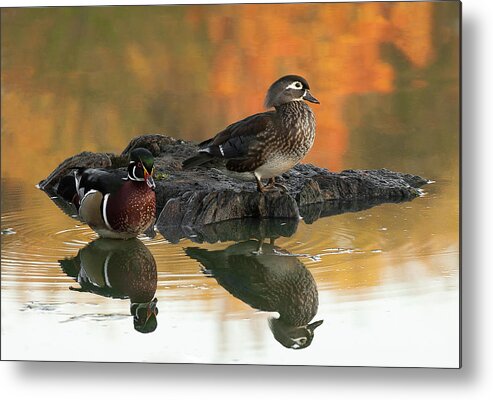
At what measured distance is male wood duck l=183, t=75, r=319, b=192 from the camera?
5.31 meters

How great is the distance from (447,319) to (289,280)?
2.13ft

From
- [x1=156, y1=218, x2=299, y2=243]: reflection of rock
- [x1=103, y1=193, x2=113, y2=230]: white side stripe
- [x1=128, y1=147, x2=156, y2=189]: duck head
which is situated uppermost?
[x1=128, y1=147, x2=156, y2=189]: duck head

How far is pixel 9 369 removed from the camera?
4578 mm

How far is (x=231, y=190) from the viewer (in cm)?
548

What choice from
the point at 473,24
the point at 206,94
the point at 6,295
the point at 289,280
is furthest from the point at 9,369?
the point at 473,24

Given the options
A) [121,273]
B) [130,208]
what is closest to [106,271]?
[121,273]

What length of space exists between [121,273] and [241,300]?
0.61 metres

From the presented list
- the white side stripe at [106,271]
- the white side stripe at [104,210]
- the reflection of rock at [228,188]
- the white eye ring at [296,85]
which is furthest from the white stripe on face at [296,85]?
the white side stripe at [106,271]

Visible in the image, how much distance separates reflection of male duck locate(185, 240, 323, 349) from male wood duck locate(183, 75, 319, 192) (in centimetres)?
61

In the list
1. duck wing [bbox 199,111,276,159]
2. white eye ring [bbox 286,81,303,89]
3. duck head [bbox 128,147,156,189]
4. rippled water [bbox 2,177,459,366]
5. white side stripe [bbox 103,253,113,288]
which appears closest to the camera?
rippled water [bbox 2,177,459,366]

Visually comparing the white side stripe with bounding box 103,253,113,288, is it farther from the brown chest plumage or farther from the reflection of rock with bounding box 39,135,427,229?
the reflection of rock with bounding box 39,135,427,229

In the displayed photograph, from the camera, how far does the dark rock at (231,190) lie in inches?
211

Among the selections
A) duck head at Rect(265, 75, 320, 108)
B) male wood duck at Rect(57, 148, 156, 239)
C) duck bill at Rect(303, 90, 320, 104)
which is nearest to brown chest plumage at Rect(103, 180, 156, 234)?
male wood duck at Rect(57, 148, 156, 239)

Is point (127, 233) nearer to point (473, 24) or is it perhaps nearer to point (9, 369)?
point (9, 369)
